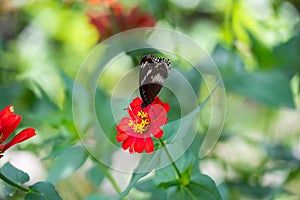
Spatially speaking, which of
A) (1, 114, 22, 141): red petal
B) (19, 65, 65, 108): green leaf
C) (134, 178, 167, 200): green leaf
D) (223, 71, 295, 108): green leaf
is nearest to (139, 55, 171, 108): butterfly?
(1, 114, 22, 141): red petal

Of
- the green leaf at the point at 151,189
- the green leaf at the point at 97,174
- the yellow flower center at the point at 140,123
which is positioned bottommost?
the yellow flower center at the point at 140,123

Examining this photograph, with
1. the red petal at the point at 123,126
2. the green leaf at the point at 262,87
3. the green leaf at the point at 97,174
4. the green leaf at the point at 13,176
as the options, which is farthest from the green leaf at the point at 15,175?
the green leaf at the point at 262,87

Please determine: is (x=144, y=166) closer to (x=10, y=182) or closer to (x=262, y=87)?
(x=10, y=182)

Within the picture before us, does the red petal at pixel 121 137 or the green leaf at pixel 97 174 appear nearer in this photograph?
the red petal at pixel 121 137

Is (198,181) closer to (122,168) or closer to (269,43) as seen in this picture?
(122,168)

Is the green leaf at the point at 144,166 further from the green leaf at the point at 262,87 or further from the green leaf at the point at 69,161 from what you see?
the green leaf at the point at 262,87

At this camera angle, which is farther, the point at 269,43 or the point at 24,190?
the point at 269,43

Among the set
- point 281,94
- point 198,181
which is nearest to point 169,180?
point 198,181
